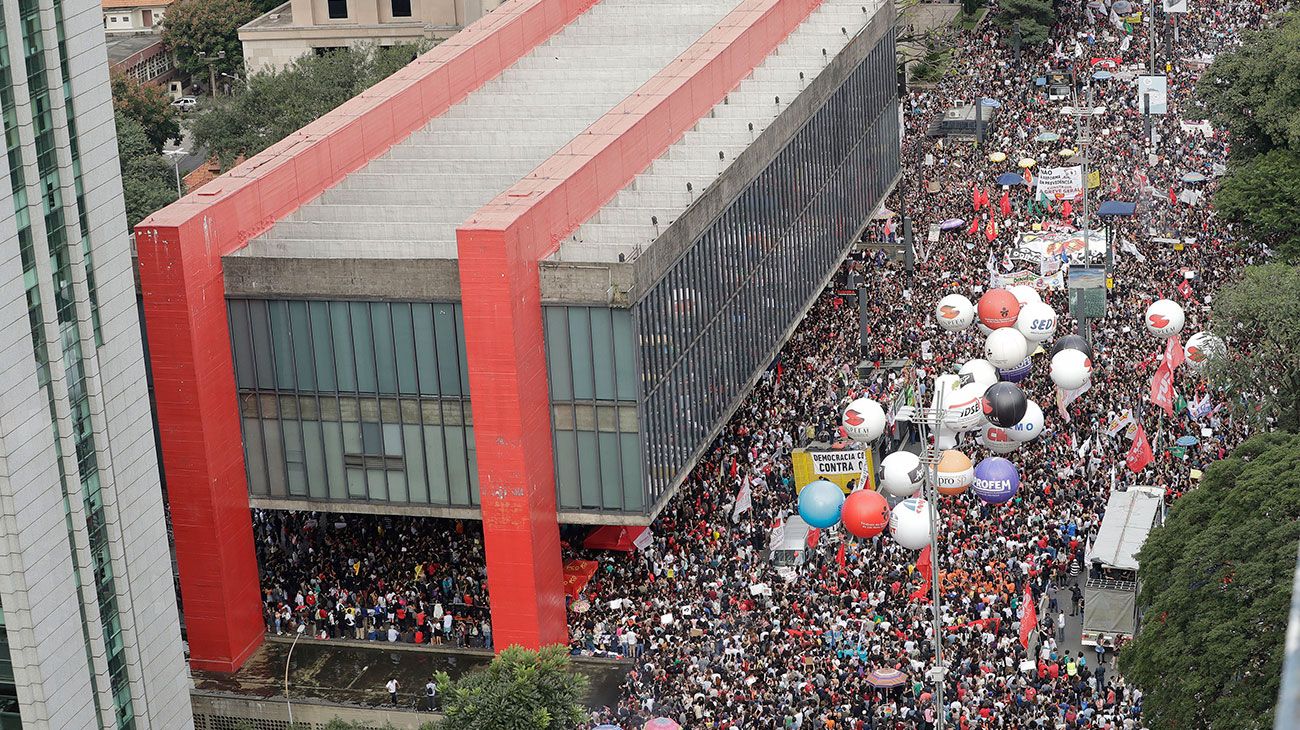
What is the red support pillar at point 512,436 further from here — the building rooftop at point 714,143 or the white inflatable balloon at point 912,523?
the white inflatable balloon at point 912,523

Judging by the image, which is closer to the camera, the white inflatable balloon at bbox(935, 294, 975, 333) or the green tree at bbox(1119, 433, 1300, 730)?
the green tree at bbox(1119, 433, 1300, 730)

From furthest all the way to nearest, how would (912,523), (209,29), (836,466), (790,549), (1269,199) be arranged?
(209,29), (1269,199), (836,466), (790,549), (912,523)

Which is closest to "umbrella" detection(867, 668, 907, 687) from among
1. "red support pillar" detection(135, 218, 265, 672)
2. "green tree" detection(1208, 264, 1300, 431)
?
"green tree" detection(1208, 264, 1300, 431)

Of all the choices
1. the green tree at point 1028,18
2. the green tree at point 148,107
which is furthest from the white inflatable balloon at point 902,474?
the green tree at point 1028,18

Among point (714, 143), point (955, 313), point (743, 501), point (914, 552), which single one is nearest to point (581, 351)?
point (743, 501)

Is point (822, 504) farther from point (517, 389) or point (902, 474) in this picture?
point (517, 389)

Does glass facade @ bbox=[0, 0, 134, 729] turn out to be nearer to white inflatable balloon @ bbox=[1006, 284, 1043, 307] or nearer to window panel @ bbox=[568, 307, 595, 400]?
window panel @ bbox=[568, 307, 595, 400]
